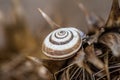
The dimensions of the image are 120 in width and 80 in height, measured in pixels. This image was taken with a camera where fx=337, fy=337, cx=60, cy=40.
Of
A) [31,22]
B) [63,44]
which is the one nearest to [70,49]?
[63,44]

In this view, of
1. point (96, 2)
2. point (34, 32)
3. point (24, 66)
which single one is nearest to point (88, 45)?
point (24, 66)

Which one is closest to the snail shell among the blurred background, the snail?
Result: the snail

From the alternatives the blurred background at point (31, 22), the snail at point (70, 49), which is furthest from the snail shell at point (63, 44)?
the blurred background at point (31, 22)

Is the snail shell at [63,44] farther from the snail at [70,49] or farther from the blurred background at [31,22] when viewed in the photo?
the blurred background at [31,22]

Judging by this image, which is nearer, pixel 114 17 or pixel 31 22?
pixel 114 17

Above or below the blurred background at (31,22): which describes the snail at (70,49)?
above

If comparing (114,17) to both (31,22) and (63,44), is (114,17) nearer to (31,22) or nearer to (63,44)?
(63,44)
